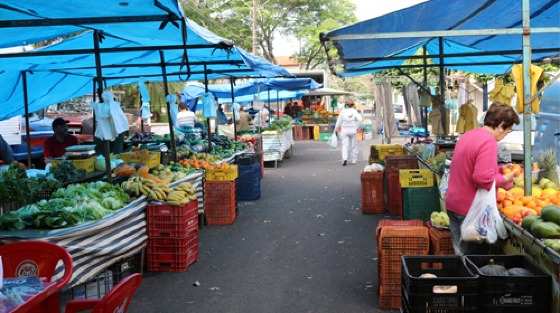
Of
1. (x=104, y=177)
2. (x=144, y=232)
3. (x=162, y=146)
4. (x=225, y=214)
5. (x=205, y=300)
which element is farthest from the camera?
(x=162, y=146)

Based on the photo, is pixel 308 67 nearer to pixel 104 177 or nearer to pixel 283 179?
pixel 283 179

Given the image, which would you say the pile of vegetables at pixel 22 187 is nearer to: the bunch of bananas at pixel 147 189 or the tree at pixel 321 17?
the bunch of bananas at pixel 147 189

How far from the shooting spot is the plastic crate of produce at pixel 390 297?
217 inches

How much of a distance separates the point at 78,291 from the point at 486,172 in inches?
147

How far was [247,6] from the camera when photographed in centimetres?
4056

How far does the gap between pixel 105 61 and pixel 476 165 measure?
7448 mm

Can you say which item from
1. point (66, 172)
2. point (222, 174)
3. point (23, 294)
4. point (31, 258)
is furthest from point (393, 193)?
point (23, 294)

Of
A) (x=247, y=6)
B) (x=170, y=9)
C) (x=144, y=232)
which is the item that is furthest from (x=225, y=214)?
(x=247, y=6)

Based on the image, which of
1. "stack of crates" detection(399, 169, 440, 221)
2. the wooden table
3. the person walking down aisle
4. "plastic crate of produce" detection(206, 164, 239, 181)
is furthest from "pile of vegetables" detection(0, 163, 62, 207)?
the person walking down aisle

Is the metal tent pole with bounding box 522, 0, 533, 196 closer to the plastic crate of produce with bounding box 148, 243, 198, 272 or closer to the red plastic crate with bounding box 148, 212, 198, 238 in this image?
the red plastic crate with bounding box 148, 212, 198, 238

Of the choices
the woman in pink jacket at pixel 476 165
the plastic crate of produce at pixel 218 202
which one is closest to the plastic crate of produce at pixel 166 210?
the plastic crate of produce at pixel 218 202

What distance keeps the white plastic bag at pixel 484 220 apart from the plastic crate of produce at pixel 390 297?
3.05 ft

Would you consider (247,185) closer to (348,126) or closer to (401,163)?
(401,163)

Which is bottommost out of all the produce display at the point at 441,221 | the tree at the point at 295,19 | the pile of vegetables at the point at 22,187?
the produce display at the point at 441,221
